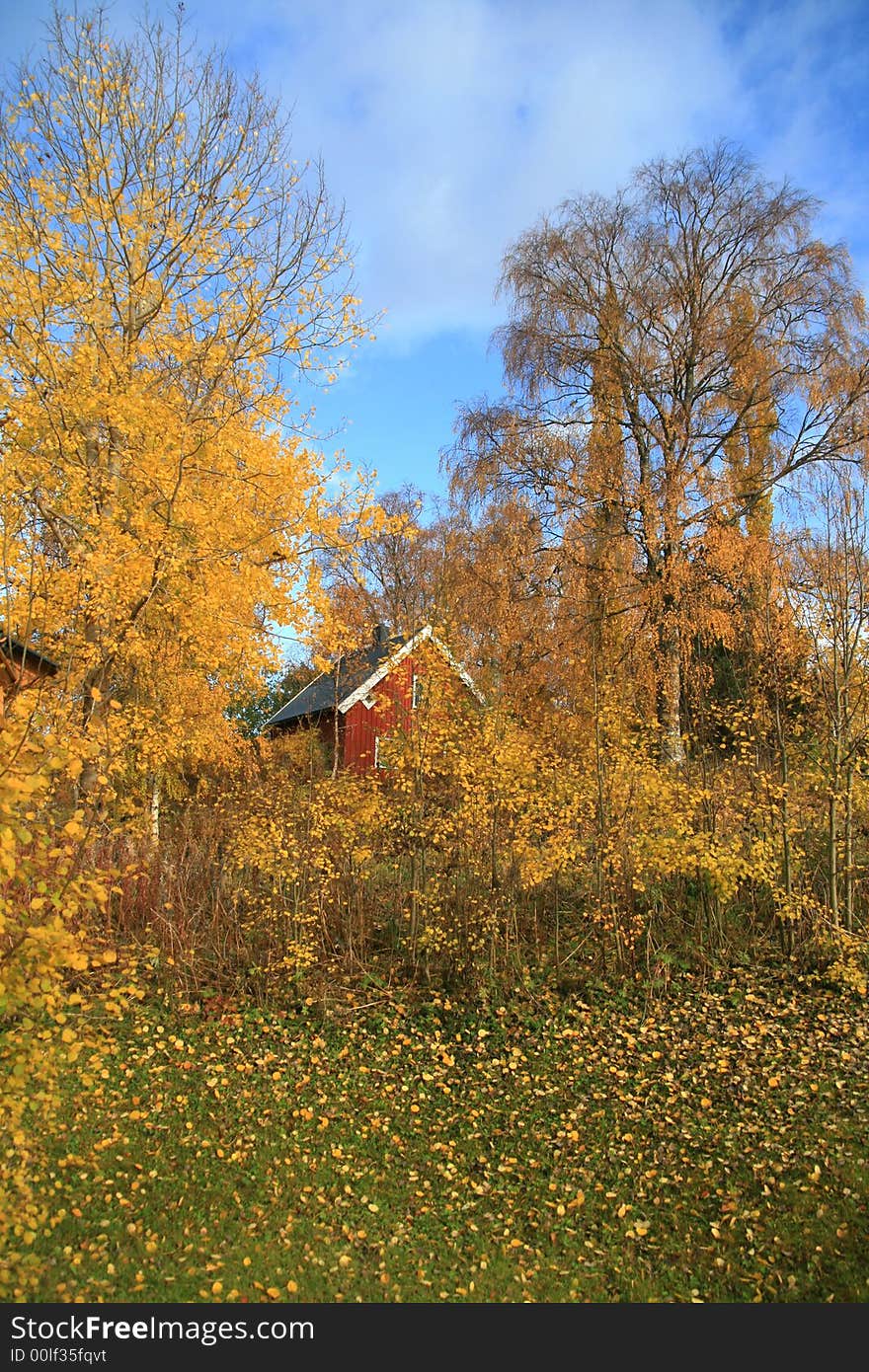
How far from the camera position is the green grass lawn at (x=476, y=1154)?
13.8 ft

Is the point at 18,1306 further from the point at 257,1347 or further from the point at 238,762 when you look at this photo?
the point at 238,762

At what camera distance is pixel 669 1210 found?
4.89 metres

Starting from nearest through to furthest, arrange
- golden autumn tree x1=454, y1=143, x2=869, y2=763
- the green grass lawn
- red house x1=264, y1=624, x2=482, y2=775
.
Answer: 1. the green grass lawn
2. red house x1=264, y1=624, x2=482, y2=775
3. golden autumn tree x1=454, y1=143, x2=869, y2=763

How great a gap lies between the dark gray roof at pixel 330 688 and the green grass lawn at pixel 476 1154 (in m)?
10.4

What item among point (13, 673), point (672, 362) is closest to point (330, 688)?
point (672, 362)

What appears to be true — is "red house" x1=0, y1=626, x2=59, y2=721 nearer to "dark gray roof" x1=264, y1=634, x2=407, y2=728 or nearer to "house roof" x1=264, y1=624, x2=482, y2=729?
"house roof" x1=264, y1=624, x2=482, y2=729

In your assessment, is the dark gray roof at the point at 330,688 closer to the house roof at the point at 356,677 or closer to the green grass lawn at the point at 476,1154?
the house roof at the point at 356,677

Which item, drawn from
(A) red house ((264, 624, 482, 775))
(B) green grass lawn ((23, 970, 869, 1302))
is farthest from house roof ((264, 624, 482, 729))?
(B) green grass lawn ((23, 970, 869, 1302))

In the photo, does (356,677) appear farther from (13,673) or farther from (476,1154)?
(13,673)

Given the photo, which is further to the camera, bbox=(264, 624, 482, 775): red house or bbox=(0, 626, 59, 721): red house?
bbox=(264, 624, 482, 775): red house

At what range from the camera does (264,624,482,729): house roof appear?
29.4 ft

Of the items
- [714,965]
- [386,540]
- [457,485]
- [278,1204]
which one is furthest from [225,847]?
[386,540]

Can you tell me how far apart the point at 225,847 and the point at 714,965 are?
4992mm

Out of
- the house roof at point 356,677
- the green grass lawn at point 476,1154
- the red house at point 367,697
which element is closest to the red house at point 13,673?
the green grass lawn at point 476,1154
